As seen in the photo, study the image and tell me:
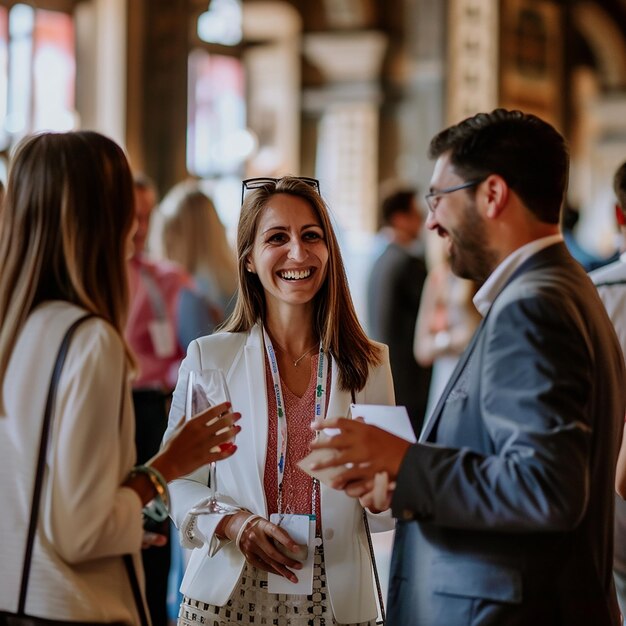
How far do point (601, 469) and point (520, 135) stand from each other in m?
0.64

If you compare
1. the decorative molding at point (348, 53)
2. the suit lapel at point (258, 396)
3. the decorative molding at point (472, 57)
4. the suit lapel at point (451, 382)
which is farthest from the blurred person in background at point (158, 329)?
the decorative molding at point (348, 53)

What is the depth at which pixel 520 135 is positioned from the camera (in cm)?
208

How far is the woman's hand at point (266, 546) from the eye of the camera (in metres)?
2.41

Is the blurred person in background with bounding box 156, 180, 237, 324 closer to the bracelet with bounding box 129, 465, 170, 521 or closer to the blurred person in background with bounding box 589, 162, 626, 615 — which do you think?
the blurred person in background with bounding box 589, 162, 626, 615

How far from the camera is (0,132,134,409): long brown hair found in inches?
75.3

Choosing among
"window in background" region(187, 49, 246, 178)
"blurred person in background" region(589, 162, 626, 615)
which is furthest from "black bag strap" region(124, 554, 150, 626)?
"window in background" region(187, 49, 246, 178)

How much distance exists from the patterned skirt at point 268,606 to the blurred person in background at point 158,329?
5.32ft

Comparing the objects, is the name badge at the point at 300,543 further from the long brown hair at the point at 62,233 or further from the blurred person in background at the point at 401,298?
the blurred person in background at the point at 401,298

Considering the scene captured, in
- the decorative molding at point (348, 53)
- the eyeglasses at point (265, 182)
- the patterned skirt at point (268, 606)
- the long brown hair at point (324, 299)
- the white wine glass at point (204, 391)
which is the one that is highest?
the decorative molding at point (348, 53)

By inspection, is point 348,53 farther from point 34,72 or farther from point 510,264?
point 510,264

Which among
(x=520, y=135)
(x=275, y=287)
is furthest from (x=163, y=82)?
(x=520, y=135)

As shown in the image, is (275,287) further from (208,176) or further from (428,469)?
(208,176)

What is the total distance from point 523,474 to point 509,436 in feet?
0.24

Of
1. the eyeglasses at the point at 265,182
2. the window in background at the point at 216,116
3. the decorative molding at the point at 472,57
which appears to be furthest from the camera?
the window in background at the point at 216,116
